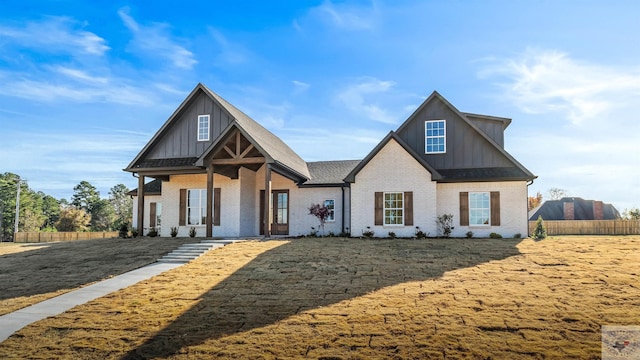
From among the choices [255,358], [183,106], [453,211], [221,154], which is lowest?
[255,358]

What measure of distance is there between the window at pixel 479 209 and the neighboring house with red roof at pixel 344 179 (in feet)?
0.15

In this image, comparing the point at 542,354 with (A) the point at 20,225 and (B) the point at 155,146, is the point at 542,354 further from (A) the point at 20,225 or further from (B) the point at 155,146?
(A) the point at 20,225

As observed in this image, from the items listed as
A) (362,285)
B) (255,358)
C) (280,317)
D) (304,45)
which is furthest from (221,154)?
(255,358)

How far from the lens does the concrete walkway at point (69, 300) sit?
9.16 m

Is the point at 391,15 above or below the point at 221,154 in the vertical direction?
above

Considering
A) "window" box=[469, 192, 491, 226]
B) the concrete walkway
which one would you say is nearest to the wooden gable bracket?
the concrete walkway

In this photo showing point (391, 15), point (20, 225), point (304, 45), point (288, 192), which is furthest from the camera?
point (20, 225)

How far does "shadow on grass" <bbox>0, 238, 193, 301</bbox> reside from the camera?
1273cm

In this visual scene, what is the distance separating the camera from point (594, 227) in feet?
104

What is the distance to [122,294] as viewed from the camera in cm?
1120

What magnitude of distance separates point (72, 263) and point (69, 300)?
224 inches

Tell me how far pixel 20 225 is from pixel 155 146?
1486 inches

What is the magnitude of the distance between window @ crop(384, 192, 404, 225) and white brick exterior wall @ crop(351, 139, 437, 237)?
25 centimetres

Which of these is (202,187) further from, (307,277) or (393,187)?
(307,277)
